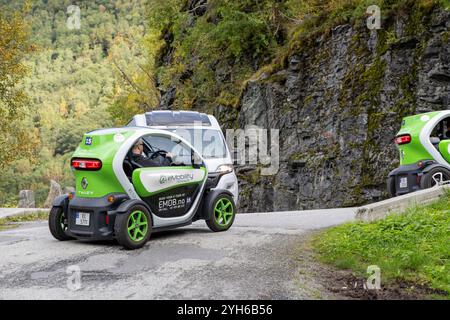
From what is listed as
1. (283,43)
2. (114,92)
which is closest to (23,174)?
(114,92)

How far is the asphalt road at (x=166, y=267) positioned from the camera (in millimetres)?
5488

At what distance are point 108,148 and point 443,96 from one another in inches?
463

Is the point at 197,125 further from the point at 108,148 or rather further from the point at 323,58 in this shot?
the point at 323,58

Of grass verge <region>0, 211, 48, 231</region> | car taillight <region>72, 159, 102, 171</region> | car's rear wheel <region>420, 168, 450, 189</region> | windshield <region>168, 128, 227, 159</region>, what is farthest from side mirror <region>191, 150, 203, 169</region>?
grass verge <region>0, 211, 48, 231</region>

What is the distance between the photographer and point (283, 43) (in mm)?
24516

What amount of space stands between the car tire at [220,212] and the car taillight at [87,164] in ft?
7.31

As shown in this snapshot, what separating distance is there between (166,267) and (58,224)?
2891 mm

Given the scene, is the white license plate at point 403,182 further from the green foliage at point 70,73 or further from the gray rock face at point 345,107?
the green foliage at point 70,73

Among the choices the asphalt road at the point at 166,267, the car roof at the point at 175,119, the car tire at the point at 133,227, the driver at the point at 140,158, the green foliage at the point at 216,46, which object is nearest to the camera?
the asphalt road at the point at 166,267

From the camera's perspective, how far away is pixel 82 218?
8211 millimetres

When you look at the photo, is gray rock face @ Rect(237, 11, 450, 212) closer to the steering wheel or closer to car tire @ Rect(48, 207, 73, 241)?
the steering wheel

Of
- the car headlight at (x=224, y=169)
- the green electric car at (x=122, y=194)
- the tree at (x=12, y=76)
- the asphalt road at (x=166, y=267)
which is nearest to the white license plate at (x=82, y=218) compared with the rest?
the green electric car at (x=122, y=194)

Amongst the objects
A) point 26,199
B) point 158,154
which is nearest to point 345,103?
point 158,154

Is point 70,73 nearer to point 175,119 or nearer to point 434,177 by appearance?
point 175,119
